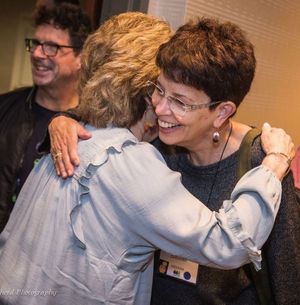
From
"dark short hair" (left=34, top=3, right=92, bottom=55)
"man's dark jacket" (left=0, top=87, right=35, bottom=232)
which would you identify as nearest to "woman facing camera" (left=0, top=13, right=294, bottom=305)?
"man's dark jacket" (left=0, top=87, right=35, bottom=232)

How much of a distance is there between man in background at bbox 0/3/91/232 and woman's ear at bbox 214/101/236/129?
2.90 ft

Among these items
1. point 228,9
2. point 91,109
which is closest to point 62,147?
point 91,109

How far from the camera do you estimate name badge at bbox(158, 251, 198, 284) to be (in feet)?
3.97

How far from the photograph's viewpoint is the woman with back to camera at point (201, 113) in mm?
1025

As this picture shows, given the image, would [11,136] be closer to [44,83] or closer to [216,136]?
[44,83]

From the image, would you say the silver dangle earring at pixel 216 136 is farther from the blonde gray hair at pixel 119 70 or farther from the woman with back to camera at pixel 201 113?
the blonde gray hair at pixel 119 70

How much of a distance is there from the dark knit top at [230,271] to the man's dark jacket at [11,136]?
2.32ft

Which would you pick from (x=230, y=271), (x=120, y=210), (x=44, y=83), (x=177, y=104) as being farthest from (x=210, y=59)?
(x=44, y=83)

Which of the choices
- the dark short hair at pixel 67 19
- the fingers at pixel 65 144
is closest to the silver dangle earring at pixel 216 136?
the fingers at pixel 65 144

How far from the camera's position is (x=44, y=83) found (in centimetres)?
186

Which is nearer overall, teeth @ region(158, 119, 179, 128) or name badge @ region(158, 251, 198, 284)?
teeth @ region(158, 119, 179, 128)

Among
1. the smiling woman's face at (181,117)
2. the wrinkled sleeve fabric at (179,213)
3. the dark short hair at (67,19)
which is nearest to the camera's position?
the wrinkled sleeve fabric at (179,213)

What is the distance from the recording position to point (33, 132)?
1.79 meters

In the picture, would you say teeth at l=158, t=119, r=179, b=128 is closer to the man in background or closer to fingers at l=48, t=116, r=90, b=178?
fingers at l=48, t=116, r=90, b=178
